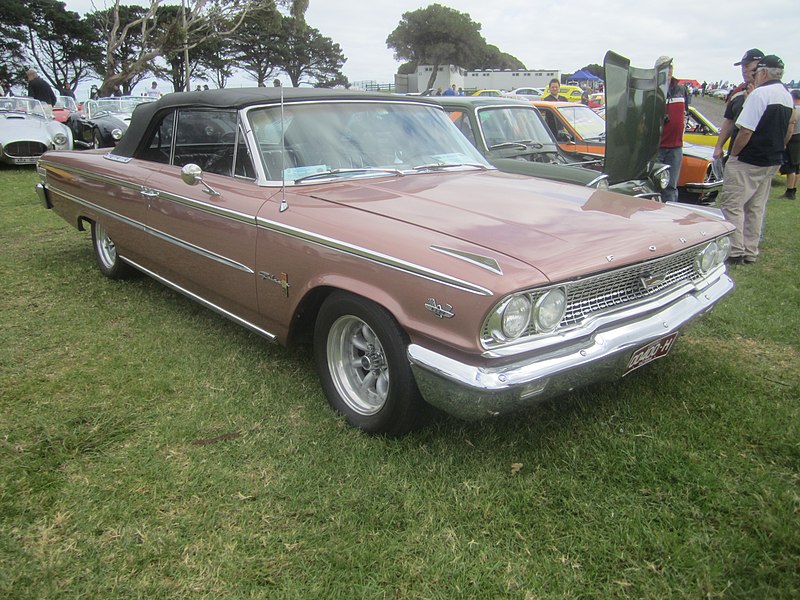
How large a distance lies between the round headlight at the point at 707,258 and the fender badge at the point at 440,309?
158 centimetres

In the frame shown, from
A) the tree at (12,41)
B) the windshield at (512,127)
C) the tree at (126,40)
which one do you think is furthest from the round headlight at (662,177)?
the tree at (12,41)

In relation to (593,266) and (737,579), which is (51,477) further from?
(737,579)

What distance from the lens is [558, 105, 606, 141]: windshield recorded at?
25.3 ft


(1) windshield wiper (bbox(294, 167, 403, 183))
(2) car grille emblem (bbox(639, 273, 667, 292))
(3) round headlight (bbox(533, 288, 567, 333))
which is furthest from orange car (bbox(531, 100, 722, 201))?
(3) round headlight (bbox(533, 288, 567, 333))

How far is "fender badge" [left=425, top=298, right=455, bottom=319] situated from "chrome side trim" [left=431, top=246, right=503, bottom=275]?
Answer: 0.60ft

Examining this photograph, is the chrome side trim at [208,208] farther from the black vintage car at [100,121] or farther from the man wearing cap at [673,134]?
the black vintage car at [100,121]

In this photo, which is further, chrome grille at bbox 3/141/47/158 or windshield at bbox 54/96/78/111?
windshield at bbox 54/96/78/111

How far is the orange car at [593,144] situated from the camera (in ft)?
24.8

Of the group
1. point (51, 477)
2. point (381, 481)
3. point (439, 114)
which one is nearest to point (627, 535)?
point (381, 481)

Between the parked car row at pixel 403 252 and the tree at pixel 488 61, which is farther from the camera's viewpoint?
the tree at pixel 488 61

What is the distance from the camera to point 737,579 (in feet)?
6.18

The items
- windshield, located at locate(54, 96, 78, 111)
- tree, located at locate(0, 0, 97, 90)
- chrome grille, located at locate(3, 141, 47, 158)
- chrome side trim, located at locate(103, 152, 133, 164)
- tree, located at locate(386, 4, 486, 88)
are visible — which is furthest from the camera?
tree, located at locate(386, 4, 486, 88)

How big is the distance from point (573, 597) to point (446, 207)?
163cm

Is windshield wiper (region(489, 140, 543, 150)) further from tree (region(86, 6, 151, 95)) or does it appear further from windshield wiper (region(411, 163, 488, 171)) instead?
tree (region(86, 6, 151, 95))
